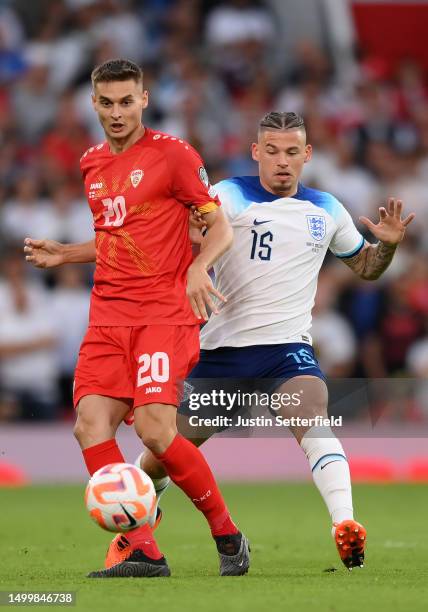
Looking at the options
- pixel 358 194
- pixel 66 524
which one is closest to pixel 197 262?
pixel 66 524

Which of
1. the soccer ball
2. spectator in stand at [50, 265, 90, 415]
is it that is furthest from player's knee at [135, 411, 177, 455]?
spectator in stand at [50, 265, 90, 415]

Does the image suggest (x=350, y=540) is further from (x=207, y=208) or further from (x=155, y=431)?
(x=207, y=208)

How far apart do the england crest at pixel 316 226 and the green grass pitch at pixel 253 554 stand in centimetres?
193

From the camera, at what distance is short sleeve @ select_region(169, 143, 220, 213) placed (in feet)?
25.3

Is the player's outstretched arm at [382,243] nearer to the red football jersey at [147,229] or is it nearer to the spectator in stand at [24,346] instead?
the red football jersey at [147,229]

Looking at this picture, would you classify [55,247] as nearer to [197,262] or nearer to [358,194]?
[197,262]

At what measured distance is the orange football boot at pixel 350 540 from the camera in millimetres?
7516

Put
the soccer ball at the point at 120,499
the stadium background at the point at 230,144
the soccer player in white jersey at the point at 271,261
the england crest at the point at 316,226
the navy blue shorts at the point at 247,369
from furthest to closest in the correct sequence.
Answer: the stadium background at the point at 230,144
the england crest at the point at 316,226
the soccer player in white jersey at the point at 271,261
the navy blue shorts at the point at 247,369
the soccer ball at the point at 120,499

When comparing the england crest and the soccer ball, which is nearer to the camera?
the soccer ball

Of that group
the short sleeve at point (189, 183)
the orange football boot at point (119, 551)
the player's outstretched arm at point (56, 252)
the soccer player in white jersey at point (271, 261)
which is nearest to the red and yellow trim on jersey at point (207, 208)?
the short sleeve at point (189, 183)

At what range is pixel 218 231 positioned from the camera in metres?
7.71

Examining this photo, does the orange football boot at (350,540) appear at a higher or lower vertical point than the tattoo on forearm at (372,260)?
lower

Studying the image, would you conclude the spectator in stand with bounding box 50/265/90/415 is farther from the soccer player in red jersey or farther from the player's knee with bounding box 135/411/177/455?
the player's knee with bounding box 135/411/177/455

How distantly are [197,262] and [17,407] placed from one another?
778 centimetres
